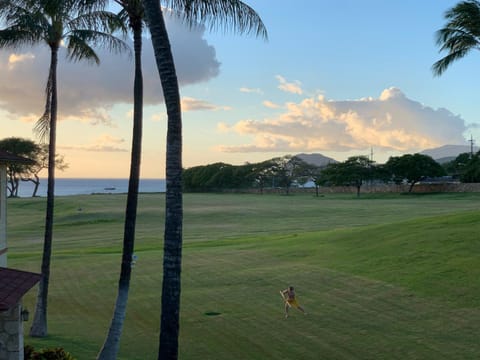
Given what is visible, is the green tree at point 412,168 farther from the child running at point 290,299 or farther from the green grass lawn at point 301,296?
the child running at point 290,299

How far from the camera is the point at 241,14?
13477 millimetres

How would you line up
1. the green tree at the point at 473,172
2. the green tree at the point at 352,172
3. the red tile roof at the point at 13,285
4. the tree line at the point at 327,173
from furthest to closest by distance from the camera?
1. the green tree at the point at 352,172
2. the tree line at the point at 327,173
3. the green tree at the point at 473,172
4. the red tile roof at the point at 13,285

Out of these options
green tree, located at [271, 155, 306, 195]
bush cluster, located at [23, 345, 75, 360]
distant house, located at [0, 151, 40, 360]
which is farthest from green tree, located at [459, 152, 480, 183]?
distant house, located at [0, 151, 40, 360]

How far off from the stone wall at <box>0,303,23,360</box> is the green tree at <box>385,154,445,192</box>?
11619cm

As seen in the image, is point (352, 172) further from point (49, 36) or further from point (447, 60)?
point (49, 36)

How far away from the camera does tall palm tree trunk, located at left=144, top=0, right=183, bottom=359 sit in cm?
1040

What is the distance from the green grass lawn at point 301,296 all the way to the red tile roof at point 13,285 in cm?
376

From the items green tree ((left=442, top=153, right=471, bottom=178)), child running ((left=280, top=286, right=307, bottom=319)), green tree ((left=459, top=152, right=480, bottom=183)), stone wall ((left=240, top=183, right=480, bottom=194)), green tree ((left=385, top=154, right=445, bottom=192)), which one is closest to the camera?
child running ((left=280, top=286, right=307, bottom=319))

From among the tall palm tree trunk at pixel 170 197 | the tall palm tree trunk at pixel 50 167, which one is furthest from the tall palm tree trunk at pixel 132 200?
the tall palm tree trunk at pixel 170 197

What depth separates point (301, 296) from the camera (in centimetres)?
2273

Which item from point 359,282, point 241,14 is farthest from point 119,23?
point 359,282

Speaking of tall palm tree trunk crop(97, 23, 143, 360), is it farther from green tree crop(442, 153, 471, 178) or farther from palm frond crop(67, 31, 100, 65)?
green tree crop(442, 153, 471, 178)

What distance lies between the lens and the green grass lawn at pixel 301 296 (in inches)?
663

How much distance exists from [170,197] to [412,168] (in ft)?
385
